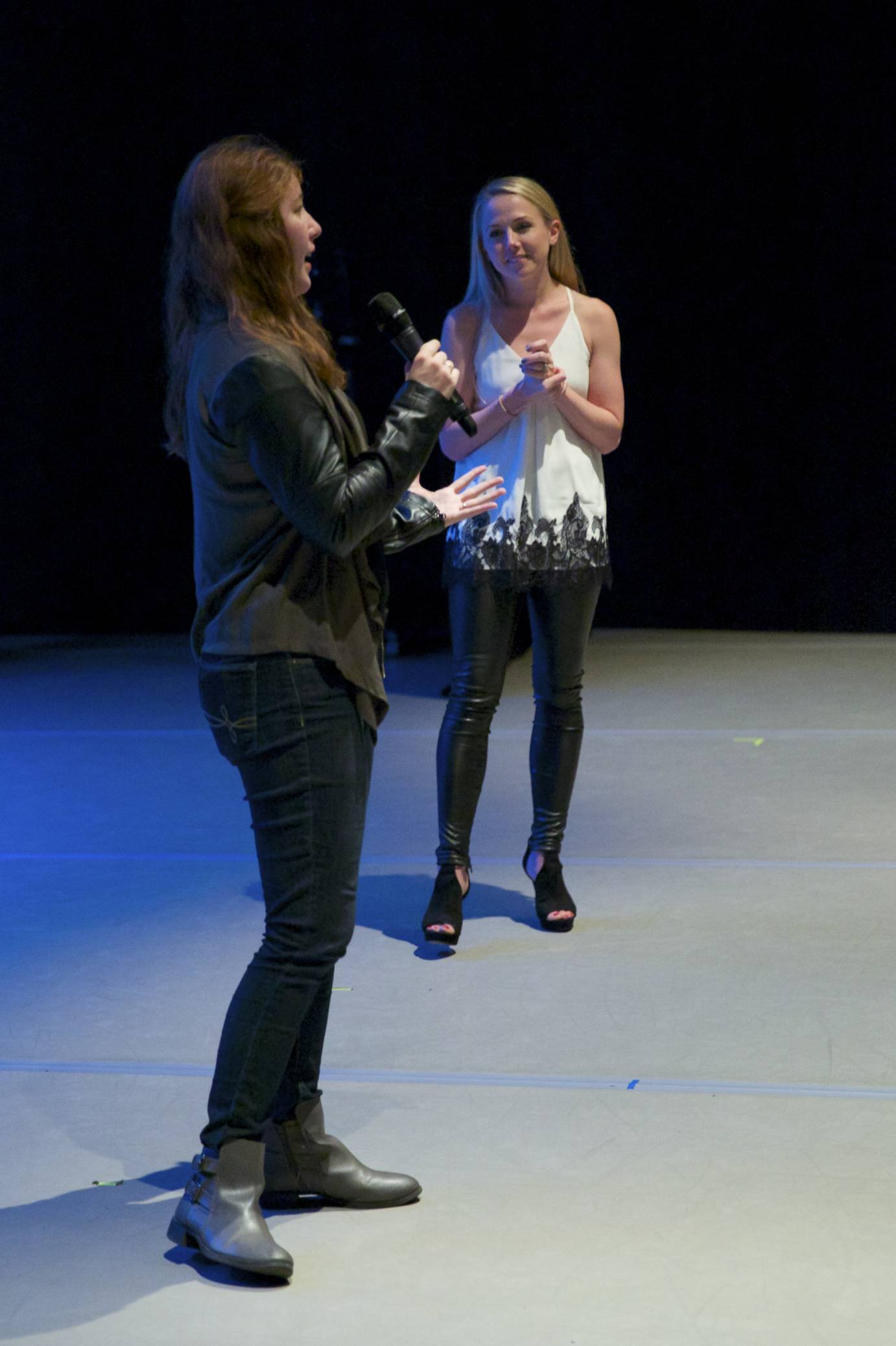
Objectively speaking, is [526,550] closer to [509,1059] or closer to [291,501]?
[509,1059]

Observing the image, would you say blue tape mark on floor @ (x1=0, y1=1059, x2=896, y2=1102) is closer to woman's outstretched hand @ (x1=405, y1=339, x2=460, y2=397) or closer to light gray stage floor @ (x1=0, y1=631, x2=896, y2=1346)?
light gray stage floor @ (x1=0, y1=631, x2=896, y2=1346)

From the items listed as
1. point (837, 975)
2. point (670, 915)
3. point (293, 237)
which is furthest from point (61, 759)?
point (293, 237)

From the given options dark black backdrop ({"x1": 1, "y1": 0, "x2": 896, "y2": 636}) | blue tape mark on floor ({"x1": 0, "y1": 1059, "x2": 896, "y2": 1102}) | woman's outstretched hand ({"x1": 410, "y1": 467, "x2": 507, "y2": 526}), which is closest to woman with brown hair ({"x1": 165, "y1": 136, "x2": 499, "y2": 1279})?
woman's outstretched hand ({"x1": 410, "y1": 467, "x2": 507, "y2": 526})

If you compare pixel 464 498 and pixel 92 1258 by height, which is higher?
pixel 464 498

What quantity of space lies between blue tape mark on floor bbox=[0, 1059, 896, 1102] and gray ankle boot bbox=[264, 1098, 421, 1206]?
37 cm

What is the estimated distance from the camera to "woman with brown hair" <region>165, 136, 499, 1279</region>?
1.74m

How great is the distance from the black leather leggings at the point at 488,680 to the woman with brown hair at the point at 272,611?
118 centimetres

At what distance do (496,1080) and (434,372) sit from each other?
1.03 metres

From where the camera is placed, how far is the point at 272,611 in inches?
68.7

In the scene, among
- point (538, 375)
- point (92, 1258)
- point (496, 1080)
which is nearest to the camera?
point (92, 1258)

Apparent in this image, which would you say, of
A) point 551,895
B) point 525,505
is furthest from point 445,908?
point 525,505

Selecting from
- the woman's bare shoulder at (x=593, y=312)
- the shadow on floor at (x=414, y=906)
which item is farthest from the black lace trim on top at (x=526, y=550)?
the shadow on floor at (x=414, y=906)

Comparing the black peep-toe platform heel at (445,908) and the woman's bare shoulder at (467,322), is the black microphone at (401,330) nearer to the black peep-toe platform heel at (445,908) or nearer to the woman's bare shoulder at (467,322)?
the woman's bare shoulder at (467,322)

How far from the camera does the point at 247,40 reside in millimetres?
7258
